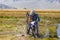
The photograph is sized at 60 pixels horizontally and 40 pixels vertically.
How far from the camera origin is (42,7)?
175 inches

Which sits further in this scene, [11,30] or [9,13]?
[9,13]

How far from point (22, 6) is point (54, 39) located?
77.7 inches

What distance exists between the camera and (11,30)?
10.3ft

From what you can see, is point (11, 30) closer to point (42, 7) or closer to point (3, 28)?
point (3, 28)

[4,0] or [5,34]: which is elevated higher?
[4,0]

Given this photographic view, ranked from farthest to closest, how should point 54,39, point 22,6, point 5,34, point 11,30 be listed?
1. point 22,6
2. point 11,30
3. point 5,34
4. point 54,39

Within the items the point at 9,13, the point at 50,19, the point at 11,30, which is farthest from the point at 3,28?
the point at 50,19

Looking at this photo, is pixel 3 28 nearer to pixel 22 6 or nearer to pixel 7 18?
pixel 7 18

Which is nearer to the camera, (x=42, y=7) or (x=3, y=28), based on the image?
(x=3, y=28)

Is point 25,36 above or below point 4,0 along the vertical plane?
below

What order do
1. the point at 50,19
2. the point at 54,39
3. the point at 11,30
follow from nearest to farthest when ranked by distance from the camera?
the point at 54,39 < the point at 11,30 < the point at 50,19

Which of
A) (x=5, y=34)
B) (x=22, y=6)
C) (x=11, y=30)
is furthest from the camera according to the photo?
(x=22, y=6)

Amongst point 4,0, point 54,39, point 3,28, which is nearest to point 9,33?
point 3,28

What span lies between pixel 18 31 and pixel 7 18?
1.08 m
